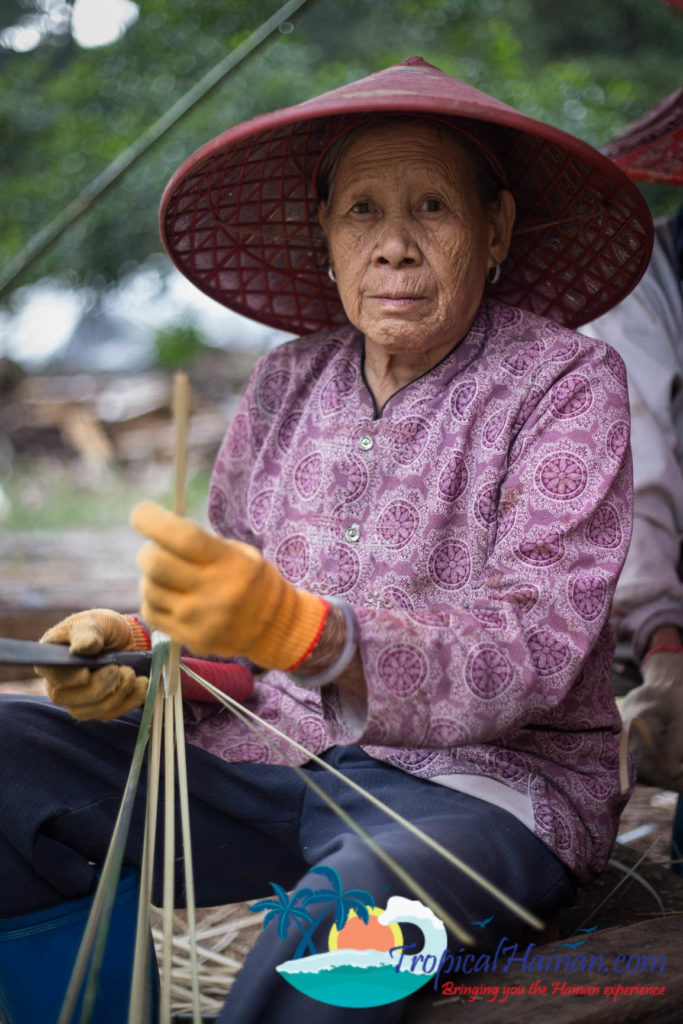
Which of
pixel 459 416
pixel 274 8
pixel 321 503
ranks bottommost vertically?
pixel 321 503

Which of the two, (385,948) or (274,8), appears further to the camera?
(274,8)

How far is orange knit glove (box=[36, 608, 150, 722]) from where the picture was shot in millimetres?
1302

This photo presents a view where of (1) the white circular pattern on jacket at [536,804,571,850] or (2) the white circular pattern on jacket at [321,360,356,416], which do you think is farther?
(2) the white circular pattern on jacket at [321,360,356,416]

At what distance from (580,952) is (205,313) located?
7773 millimetres

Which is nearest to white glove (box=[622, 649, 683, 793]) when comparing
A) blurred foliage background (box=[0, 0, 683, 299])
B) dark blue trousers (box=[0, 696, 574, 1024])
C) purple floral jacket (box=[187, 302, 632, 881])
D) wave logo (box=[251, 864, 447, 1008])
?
purple floral jacket (box=[187, 302, 632, 881])

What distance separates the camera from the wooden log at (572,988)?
121 centimetres

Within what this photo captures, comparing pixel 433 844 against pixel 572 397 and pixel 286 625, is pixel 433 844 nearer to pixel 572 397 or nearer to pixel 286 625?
pixel 286 625

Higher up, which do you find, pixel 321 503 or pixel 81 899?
pixel 321 503

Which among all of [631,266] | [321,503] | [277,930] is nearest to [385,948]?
[277,930]

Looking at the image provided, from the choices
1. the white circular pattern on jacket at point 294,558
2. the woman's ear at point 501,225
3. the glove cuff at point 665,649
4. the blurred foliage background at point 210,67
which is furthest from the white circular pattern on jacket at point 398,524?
the blurred foliage background at point 210,67

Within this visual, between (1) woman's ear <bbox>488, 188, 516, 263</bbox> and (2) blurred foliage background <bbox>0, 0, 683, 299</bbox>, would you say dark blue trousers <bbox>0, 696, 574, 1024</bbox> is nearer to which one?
(1) woman's ear <bbox>488, 188, 516, 263</bbox>

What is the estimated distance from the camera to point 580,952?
4.33 feet

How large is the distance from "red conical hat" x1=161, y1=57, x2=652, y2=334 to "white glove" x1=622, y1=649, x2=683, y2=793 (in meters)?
0.73

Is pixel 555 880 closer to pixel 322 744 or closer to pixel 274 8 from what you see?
pixel 322 744
